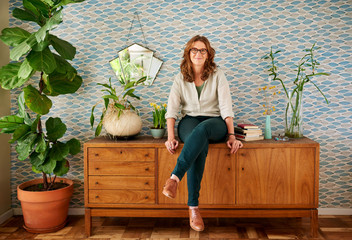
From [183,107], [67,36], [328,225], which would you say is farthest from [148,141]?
[328,225]

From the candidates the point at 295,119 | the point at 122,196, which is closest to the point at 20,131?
the point at 122,196

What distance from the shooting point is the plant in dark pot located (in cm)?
230

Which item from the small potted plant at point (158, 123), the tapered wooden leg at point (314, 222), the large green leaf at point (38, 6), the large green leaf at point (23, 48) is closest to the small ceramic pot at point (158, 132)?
the small potted plant at point (158, 123)

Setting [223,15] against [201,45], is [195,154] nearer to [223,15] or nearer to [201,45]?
[201,45]

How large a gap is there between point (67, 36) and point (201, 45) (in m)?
1.35

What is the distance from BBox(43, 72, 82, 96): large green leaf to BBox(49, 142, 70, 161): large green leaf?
46 centimetres

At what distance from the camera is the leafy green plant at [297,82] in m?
2.73

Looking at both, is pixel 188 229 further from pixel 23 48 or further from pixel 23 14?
pixel 23 14

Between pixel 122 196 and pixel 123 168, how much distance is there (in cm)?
24

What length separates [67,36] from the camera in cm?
291

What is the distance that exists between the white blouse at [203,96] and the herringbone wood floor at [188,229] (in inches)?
39.5

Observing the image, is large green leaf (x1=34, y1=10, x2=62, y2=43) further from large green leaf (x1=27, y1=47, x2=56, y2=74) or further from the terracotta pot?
the terracotta pot

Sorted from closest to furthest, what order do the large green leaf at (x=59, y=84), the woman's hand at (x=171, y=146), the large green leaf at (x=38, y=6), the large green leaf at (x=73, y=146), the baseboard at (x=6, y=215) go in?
1. the large green leaf at (x=38, y=6)
2. the woman's hand at (x=171, y=146)
3. the large green leaf at (x=59, y=84)
4. the large green leaf at (x=73, y=146)
5. the baseboard at (x=6, y=215)

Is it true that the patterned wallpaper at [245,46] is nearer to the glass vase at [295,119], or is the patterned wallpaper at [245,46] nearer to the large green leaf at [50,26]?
the glass vase at [295,119]
